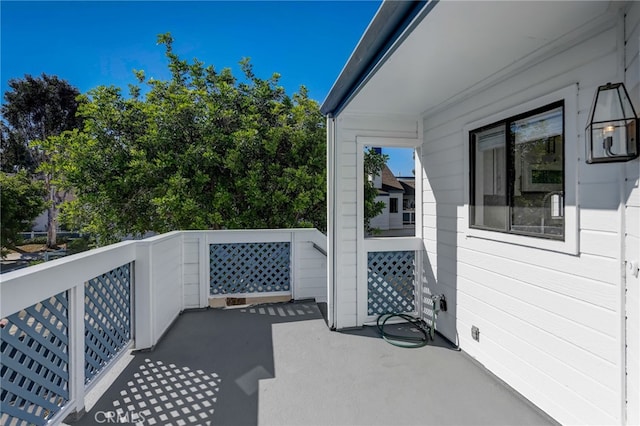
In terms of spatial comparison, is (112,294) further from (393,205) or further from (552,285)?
(393,205)

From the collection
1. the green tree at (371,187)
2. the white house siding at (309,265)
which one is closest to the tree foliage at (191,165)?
the green tree at (371,187)

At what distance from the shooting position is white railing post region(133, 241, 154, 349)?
3006 mm

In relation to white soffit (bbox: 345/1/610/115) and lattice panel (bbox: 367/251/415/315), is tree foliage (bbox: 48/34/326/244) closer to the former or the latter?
lattice panel (bbox: 367/251/415/315)

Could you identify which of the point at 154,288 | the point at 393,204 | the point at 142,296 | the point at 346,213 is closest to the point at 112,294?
the point at 142,296

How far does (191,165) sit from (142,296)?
401cm

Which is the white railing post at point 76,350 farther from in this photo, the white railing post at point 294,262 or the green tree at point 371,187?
the green tree at point 371,187

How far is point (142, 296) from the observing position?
3020 mm

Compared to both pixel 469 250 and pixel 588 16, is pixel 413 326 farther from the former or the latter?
pixel 588 16

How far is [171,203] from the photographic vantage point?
6156 mm

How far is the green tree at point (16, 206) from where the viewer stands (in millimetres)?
10742

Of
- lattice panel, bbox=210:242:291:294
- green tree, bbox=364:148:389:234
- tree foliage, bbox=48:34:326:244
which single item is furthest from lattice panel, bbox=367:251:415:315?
green tree, bbox=364:148:389:234

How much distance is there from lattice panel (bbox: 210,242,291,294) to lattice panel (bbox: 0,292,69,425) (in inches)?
97.2

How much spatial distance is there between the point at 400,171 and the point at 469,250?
22523 millimetres

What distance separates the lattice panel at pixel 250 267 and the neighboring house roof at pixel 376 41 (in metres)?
2.65
